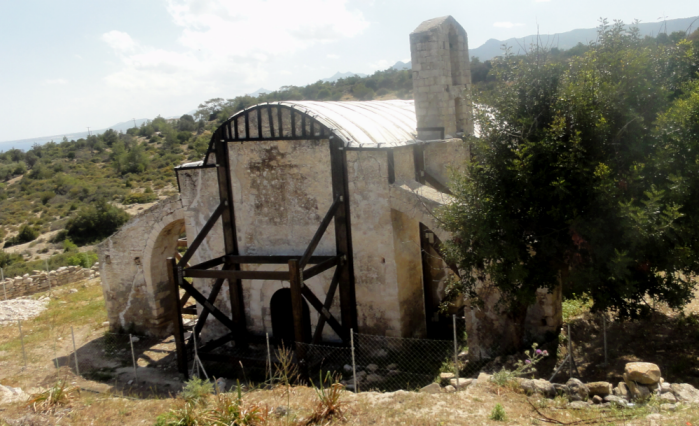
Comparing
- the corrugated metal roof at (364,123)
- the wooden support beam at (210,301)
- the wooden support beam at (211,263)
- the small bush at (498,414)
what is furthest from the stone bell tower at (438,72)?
the small bush at (498,414)

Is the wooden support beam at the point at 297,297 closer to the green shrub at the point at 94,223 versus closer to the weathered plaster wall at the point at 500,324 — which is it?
the weathered plaster wall at the point at 500,324

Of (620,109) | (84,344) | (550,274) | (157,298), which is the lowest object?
(84,344)

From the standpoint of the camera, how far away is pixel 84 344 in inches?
525

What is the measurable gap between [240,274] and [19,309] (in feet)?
35.2

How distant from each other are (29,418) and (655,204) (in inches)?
361

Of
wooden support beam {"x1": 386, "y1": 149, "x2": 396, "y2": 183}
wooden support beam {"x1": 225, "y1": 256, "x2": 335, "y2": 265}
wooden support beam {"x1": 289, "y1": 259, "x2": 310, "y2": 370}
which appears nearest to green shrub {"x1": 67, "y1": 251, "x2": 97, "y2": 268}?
wooden support beam {"x1": 225, "y1": 256, "x2": 335, "y2": 265}

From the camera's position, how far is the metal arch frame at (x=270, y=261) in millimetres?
9789

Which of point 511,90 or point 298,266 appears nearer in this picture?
point 511,90

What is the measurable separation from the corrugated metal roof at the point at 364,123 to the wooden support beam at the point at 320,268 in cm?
230

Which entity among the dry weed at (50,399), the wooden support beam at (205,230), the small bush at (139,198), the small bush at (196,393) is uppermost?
the wooden support beam at (205,230)

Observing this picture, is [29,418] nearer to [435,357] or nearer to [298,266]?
[298,266]

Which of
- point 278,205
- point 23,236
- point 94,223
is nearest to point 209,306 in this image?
point 278,205

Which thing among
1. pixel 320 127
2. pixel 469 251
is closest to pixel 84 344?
pixel 320 127

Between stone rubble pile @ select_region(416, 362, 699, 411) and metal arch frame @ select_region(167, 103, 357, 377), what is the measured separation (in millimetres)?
4213
